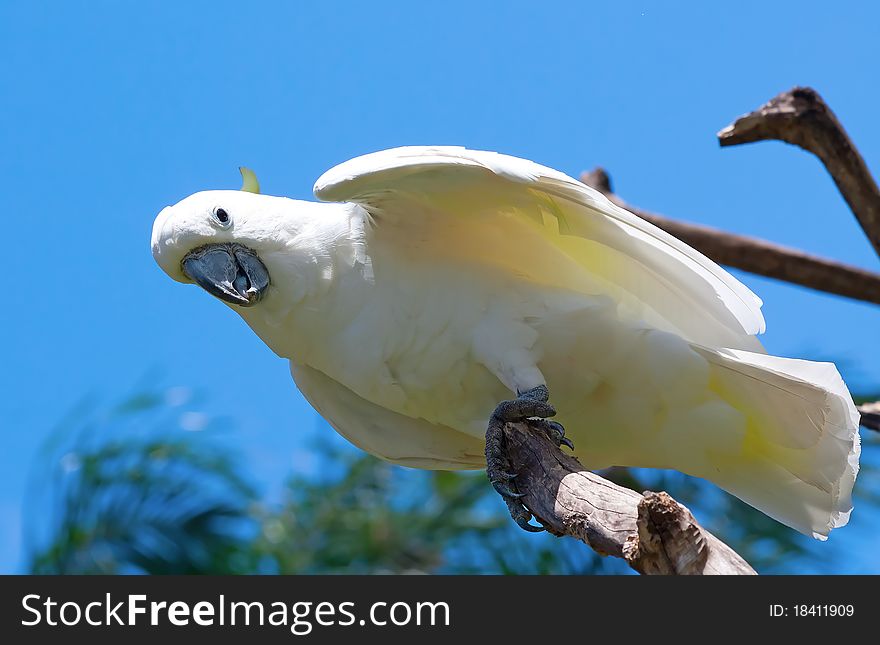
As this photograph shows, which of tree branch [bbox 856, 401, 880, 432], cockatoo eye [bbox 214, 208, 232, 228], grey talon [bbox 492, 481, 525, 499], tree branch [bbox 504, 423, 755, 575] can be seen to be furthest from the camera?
tree branch [bbox 856, 401, 880, 432]

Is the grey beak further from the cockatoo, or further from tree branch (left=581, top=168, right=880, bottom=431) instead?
tree branch (left=581, top=168, right=880, bottom=431)

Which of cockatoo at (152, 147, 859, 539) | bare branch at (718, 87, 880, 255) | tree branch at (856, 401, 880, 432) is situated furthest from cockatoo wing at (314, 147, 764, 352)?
bare branch at (718, 87, 880, 255)

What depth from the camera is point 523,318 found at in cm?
Answer: 309

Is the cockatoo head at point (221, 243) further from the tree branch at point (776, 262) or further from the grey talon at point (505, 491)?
the tree branch at point (776, 262)

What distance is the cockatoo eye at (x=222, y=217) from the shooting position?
10.1 feet

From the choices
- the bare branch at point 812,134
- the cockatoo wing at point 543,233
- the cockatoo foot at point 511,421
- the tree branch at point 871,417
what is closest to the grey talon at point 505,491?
the cockatoo foot at point 511,421

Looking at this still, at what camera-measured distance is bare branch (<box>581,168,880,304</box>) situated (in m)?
4.31

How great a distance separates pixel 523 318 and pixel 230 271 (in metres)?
0.93

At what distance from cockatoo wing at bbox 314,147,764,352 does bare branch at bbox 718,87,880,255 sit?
0.94m

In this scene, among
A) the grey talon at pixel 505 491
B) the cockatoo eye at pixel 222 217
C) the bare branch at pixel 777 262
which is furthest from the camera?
the bare branch at pixel 777 262
